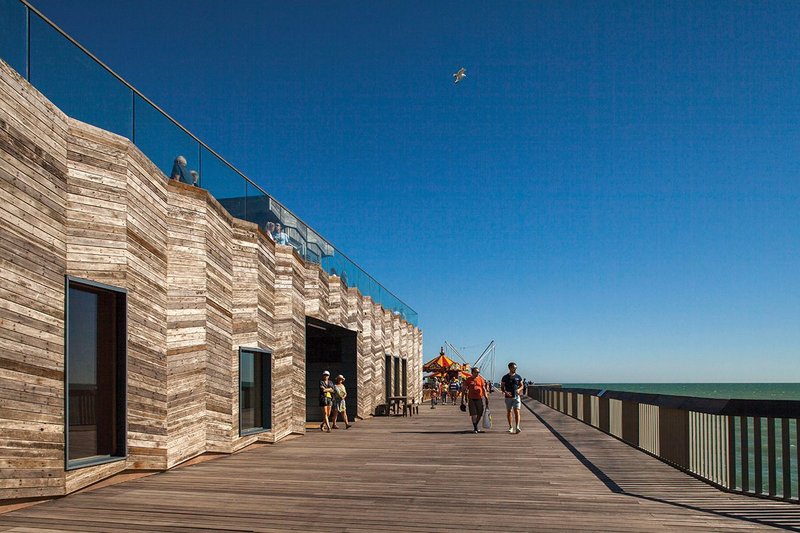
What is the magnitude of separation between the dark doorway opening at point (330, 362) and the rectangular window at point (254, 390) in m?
8.19

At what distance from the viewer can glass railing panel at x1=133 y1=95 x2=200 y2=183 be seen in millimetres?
10812

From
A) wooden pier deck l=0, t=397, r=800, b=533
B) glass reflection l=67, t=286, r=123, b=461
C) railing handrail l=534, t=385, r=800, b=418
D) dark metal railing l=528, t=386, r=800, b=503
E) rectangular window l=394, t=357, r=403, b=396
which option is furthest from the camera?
rectangular window l=394, t=357, r=403, b=396

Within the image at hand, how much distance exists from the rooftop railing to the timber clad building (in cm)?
10

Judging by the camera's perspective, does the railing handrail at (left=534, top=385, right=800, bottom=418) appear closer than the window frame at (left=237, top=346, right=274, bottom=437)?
Yes

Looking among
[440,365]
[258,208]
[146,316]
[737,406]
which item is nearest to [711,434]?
[737,406]

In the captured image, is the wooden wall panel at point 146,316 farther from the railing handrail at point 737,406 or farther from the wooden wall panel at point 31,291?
the railing handrail at point 737,406

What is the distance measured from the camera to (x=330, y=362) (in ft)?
81.5

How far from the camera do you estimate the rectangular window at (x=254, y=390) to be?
1430cm

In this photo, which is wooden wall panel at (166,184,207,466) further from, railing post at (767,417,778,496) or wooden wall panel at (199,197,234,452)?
railing post at (767,417,778,496)

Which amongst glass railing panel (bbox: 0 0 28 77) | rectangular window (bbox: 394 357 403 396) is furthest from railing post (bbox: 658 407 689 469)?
rectangular window (bbox: 394 357 403 396)

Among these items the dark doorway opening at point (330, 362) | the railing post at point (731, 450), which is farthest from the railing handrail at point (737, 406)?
the dark doorway opening at point (330, 362)

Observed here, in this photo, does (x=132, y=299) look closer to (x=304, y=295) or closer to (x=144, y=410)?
(x=144, y=410)

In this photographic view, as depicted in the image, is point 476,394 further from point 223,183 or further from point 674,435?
point 223,183

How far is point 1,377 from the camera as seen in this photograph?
301 inches
